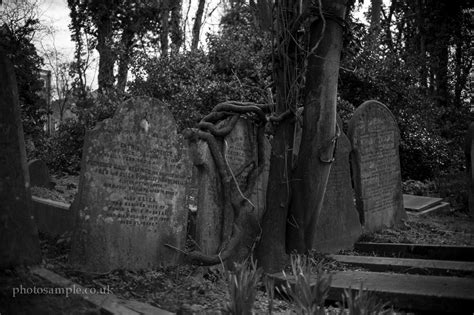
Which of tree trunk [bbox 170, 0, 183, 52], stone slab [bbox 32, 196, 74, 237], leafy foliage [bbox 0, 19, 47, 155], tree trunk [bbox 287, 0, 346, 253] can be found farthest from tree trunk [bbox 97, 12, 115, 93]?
tree trunk [bbox 287, 0, 346, 253]

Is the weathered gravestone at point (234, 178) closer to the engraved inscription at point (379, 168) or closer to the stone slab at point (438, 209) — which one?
the engraved inscription at point (379, 168)

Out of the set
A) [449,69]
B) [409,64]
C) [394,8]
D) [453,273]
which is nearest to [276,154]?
[453,273]

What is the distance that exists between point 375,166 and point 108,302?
5200 millimetres

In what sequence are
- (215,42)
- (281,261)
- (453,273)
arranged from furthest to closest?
(215,42)
(281,261)
(453,273)

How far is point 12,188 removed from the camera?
147 inches

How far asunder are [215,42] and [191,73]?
5.05 feet

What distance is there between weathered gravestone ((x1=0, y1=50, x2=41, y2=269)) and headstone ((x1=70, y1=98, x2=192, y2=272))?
2.11ft

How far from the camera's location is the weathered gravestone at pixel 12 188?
3.69 m

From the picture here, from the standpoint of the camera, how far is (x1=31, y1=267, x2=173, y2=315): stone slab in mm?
3307

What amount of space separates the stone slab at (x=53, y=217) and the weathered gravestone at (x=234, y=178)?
5.06ft

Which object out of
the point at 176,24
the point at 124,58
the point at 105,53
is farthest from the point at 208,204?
the point at 176,24

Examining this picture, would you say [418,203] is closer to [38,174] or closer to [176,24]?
[38,174]

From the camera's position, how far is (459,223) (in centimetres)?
827

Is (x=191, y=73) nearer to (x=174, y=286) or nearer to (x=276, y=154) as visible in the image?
(x=276, y=154)
